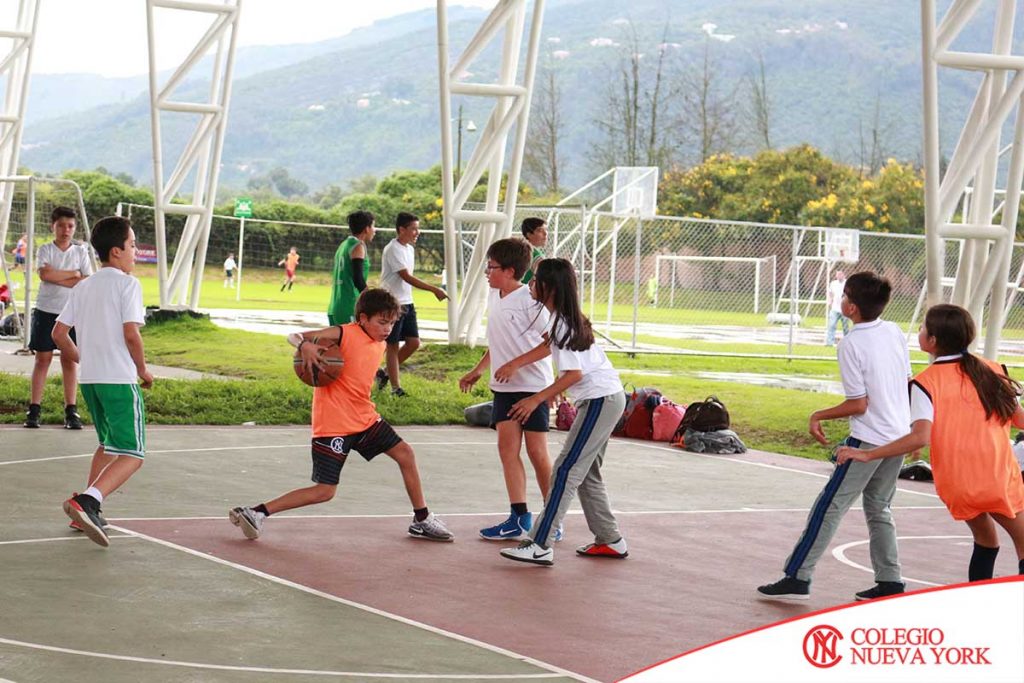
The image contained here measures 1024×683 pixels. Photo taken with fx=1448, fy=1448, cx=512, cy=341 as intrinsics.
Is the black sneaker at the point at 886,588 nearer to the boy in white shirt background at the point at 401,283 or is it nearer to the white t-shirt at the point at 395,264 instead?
the boy in white shirt background at the point at 401,283

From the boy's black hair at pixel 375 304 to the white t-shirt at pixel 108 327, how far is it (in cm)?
112

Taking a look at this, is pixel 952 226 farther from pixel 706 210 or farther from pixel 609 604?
pixel 706 210

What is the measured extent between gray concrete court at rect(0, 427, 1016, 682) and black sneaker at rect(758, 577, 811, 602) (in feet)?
0.38

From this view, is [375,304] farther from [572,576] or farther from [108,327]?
[572,576]

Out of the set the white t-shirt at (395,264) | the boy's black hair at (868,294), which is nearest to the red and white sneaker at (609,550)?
the boy's black hair at (868,294)

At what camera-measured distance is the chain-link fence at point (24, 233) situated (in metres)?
A: 18.9

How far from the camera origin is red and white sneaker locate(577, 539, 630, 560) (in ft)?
25.5

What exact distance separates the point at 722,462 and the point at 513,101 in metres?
7.90

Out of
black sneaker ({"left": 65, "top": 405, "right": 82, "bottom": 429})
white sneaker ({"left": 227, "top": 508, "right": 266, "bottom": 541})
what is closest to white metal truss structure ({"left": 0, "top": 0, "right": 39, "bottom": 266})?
black sneaker ({"left": 65, "top": 405, "right": 82, "bottom": 429})

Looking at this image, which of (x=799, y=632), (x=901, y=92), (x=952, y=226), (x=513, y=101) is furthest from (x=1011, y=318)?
(x=901, y=92)

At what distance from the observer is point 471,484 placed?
10.3 metres

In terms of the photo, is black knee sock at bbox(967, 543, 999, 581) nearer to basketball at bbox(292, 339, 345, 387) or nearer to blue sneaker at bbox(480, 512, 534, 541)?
blue sneaker at bbox(480, 512, 534, 541)

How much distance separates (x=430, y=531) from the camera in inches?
316

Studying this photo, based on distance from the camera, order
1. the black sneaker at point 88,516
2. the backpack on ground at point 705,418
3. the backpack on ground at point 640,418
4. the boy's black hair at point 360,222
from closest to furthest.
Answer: the black sneaker at point 88,516 → the backpack on ground at point 705,418 → the boy's black hair at point 360,222 → the backpack on ground at point 640,418
